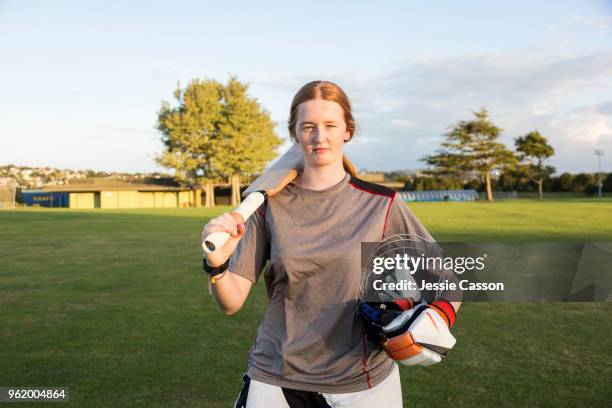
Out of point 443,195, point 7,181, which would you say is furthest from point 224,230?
point 7,181

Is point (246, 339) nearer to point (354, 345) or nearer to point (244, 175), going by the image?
point (354, 345)

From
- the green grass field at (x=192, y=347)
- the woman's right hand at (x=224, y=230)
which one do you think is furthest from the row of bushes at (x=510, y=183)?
the woman's right hand at (x=224, y=230)

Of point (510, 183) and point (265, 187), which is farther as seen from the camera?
point (510, 183)

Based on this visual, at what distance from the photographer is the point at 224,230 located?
216 cm

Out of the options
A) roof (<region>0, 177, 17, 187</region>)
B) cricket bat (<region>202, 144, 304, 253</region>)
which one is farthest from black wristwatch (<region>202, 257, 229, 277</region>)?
roof (<region>0, 177, 17, 187</region>)

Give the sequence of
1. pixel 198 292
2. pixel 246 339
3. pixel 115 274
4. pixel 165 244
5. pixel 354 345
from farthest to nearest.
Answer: pixel 165 244 < pixel 115 274 < pixel 198 292 < pixel 246 339 < pixel 354 345

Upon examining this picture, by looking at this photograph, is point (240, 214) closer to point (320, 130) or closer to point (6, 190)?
point (320, 130)

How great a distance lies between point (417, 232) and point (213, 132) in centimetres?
7335

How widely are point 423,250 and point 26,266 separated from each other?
13545mm

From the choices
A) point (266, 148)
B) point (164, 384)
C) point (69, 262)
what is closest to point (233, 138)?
point (266, 148)

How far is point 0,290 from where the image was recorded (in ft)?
34.0

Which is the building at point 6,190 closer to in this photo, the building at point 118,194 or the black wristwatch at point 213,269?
the building at point 118,194

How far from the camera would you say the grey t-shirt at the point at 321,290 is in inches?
91.0

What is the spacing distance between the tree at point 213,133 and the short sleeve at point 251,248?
69.5 m
